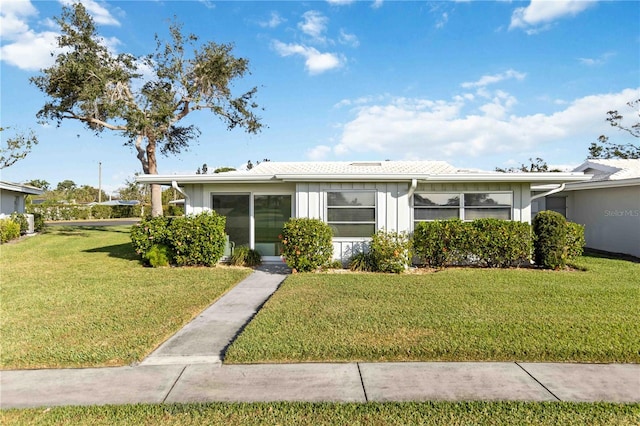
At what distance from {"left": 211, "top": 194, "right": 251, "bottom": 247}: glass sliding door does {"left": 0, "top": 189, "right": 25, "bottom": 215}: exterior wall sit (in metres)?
16.1

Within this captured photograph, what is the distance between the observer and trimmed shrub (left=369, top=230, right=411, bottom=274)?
29.0ft

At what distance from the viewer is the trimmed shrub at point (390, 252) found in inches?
348

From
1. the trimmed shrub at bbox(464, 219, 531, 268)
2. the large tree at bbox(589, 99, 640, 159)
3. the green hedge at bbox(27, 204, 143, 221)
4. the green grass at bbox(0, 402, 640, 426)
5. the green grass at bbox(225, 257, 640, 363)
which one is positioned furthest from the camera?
the green hedge at bbox(27, 204, 143, 221)

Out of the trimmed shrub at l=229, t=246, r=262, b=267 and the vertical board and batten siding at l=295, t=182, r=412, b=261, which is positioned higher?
the vertical board and batten siding at l=295, t=182, r=412, b=261

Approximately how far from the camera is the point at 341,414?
284 centimetres

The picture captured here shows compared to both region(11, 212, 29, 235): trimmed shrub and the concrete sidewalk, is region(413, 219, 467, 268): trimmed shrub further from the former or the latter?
region(11, 212, 29, 235): trimmed shrub

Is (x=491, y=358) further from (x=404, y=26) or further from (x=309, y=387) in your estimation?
(x=404, y=26)

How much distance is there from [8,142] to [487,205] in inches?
1315

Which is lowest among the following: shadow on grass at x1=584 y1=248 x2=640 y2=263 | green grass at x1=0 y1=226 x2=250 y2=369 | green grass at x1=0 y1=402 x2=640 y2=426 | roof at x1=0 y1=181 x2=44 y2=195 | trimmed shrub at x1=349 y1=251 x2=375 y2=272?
green grass at x1=0 y1=402 x2=640 y2=426

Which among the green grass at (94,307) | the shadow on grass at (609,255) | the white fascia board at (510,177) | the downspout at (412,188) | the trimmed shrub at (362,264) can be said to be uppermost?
the white fascia board at (510,177)

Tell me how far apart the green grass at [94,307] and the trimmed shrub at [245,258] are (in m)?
0.62

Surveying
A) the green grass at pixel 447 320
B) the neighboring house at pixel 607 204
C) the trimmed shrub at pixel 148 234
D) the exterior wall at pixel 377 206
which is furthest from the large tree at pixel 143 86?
the neighboring house at pixel 607 204

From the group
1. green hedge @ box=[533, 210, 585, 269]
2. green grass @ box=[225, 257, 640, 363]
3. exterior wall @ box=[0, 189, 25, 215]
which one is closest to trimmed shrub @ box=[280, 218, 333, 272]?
green grass @ box=[225, 257, 640, 363]

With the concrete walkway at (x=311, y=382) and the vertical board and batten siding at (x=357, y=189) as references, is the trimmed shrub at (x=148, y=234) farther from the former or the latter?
the concrete walkway at (x=311, y=382)
